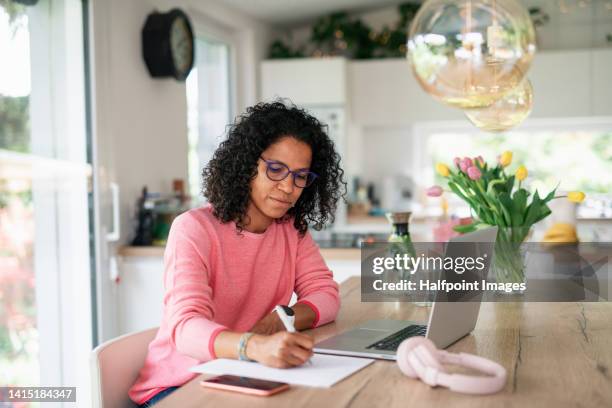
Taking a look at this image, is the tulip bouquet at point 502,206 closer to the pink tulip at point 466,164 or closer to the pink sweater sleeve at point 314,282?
the pink tulip at point 466,164

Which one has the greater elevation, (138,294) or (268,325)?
(268,325)

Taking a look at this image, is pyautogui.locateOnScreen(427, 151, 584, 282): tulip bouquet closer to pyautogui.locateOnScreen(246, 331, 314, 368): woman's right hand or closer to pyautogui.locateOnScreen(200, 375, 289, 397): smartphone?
pyautogui.locateOnScreen(246, 331, 314, 368): woman's right hand

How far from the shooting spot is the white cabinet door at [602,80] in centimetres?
522

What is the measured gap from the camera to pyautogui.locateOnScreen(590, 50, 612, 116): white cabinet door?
5.22 m

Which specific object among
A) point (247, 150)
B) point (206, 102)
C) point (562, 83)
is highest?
point (562, 83)

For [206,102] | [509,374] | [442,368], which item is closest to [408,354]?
[442,368]

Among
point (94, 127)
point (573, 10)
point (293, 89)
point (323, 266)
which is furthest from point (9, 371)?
point (573, 10)

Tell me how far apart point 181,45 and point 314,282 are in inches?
89.3

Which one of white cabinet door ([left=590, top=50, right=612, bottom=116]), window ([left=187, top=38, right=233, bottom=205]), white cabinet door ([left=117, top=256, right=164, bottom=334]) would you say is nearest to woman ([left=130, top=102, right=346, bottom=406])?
white cabinet door ([left=117, top=256, right=164, bottom=334])

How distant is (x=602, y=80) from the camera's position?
5238 mm

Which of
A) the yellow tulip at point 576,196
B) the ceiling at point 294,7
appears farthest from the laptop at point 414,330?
the ceiling at point 294,7

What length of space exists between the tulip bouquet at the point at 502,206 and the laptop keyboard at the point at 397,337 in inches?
20.2

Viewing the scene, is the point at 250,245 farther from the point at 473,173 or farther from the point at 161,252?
the point at 161,252

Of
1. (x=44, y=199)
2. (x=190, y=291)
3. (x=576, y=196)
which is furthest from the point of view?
(x=44, y=199)
